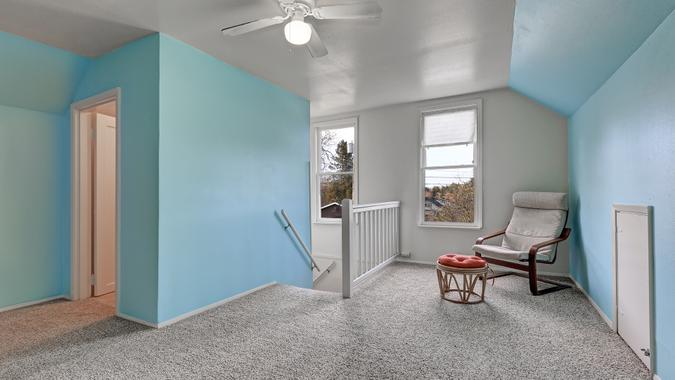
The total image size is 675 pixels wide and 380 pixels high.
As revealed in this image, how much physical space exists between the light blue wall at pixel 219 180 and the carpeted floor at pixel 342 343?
356 millimetres

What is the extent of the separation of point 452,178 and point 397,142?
0.94m

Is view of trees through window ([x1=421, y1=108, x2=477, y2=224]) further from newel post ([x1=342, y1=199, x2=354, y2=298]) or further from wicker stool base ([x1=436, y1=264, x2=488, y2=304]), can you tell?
newel post ([x1=342, y1=199, x2=354, y2=298])

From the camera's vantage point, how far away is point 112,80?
288 cm

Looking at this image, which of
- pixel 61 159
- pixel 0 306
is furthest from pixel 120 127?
pixel 0 306

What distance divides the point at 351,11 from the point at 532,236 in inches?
123

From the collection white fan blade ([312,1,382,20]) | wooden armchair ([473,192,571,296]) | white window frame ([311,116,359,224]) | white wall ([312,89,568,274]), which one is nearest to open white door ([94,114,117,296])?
white fan blade ([312,1,382,20])

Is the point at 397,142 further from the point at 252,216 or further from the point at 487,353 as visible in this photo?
the point at 487,353

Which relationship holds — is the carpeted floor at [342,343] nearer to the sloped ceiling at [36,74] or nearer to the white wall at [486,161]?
the white wall at [486,161]

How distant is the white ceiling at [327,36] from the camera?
7.30 feet

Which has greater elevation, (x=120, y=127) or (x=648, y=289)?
(x=120, y=127)

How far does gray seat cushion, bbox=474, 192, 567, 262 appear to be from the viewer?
3.38m

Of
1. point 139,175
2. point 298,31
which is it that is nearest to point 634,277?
point 298,31

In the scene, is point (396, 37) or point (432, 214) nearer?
point (396, 37)

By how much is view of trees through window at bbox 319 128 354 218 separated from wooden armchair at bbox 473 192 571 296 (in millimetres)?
2310
